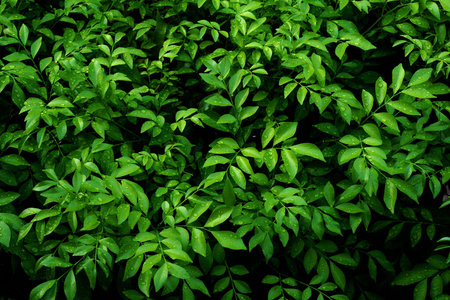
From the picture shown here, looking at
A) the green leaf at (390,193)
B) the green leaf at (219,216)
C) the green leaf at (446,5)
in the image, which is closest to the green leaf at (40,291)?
the green leaf at (219,216)

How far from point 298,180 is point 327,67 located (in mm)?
585

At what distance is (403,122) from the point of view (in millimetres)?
1937

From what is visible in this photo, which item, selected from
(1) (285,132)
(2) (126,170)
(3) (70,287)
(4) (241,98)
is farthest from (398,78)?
(3) (70,287)

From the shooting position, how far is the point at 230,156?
196 cm

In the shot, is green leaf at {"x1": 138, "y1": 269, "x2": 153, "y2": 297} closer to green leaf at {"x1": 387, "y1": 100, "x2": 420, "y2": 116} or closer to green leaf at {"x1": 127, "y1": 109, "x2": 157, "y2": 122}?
green leaf at {"x1": 127, "y1": 109, "x2": 157, "y2": 122}

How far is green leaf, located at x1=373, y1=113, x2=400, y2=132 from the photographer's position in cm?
177

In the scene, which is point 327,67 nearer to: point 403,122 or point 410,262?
point 403,122

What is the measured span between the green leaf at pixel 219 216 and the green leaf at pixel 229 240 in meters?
0.04

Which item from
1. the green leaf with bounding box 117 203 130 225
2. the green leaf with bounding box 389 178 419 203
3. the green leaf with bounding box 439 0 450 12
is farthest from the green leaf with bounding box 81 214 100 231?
the green leaf with bounding box 439 0 450 12

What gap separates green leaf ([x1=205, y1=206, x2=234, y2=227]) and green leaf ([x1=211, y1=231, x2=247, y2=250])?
0.14 ft

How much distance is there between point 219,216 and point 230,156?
40cm

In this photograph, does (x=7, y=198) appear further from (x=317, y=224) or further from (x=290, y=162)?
(x=317, y=224)

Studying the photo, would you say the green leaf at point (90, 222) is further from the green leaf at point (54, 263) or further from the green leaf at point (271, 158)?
the green leaf at point (271, 158)

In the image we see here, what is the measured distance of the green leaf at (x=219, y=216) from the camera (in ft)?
5.26
